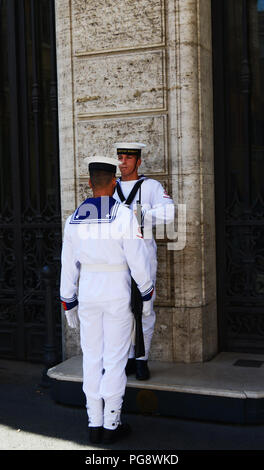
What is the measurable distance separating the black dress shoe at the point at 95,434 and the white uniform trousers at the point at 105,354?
34mm

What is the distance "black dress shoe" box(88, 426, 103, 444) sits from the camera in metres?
4.63

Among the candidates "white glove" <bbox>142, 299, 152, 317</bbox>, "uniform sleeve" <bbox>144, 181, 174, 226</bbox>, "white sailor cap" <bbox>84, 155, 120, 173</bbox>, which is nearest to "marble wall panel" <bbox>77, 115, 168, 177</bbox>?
"uniform sleeve" <bbox>144, 181, 174, 226</bbox>

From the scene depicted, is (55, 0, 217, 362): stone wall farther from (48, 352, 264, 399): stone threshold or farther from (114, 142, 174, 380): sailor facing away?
(114, 142, 174, 380): sailor facing away

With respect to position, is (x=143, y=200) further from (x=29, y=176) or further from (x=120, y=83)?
(x=29, y=176)

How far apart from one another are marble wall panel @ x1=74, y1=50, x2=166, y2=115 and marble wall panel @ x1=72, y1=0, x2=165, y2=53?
0.44ft

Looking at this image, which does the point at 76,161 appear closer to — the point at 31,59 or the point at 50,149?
the point at 50,149

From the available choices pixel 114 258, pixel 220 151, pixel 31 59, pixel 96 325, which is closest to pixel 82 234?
pixel 114 258

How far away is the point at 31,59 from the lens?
7105 millimetres

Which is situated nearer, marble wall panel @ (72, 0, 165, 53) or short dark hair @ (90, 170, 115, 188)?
short dark hair @ (90, 170, 115, 188)

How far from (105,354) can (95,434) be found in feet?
2.02

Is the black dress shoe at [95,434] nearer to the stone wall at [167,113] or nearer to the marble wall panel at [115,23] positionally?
the stone wall at [167,113]

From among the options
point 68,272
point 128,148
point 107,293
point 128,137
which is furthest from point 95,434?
point 128,137

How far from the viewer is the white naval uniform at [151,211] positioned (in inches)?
214

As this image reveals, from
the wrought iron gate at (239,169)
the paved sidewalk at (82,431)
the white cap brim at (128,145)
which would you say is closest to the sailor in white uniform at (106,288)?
the paved sidewalk at (82,431)
